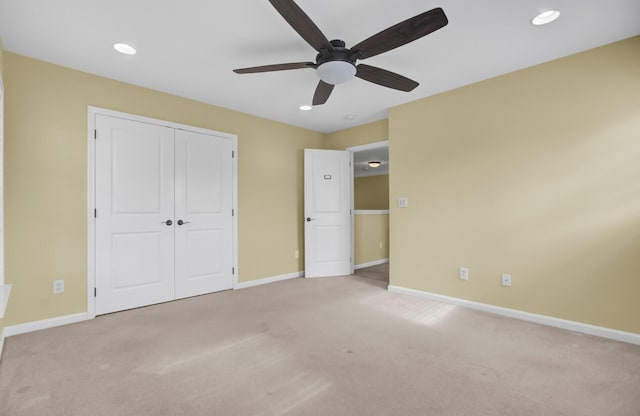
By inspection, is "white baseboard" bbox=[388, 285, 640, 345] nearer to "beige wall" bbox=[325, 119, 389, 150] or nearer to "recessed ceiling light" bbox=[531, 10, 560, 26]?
"beige wall" bbox=[325, 119, 389, 150]

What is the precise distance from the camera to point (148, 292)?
10.9 ft

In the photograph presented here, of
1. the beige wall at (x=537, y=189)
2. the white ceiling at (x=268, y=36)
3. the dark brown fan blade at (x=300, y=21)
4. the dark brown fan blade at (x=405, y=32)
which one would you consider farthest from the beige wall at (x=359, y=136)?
the dark brown fan blade at (x=300, y=21)

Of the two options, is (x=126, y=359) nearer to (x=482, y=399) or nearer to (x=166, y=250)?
(x=166, y=250)

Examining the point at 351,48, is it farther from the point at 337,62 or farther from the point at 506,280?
the point at 506,280

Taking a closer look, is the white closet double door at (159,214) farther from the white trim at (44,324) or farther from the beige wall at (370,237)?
the beige wall at (370,237)

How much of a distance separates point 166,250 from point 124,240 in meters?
0.45

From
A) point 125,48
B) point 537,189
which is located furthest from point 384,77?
point 125,48

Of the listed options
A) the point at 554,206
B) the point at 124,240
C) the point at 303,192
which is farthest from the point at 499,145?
the point at 124,240

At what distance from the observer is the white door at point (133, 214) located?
3.04 m

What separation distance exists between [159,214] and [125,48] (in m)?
1.73

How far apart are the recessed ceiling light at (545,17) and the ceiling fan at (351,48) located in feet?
3.12

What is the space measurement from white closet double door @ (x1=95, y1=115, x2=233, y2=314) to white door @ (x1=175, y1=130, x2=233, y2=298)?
1 centimetres

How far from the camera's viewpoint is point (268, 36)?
2326 mm

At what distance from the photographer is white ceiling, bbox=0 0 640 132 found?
2.01m
